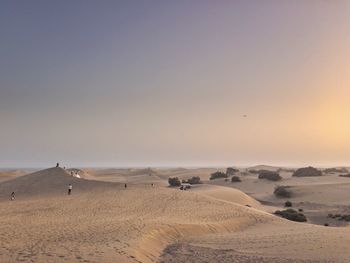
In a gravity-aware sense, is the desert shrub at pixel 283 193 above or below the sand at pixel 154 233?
above

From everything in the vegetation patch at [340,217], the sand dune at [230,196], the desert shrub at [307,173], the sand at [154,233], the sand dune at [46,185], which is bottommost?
the vegetation patch at [340,217]

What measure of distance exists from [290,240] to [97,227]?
978 cm

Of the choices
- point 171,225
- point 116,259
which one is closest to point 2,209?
point 171,225

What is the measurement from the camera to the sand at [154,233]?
17219 millimetres

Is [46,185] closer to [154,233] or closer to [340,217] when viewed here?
[154,233]

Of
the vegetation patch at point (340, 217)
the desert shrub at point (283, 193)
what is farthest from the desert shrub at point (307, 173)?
the vegetation patch at point (340, 217)

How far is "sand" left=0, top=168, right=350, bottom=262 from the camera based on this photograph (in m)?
17.2

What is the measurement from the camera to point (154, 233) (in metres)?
22.3

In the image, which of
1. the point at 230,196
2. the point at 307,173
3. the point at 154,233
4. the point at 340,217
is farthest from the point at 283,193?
the point at 154,233

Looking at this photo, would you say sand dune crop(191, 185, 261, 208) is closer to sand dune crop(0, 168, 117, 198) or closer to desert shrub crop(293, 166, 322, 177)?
sand dune crop(0, 168, 117, 198)

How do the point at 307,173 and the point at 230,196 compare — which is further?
the point at 307,173

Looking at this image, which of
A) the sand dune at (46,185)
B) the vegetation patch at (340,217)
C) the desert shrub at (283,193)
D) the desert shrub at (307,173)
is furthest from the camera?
the desert shrub at (307,173)

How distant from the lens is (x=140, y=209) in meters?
33.5

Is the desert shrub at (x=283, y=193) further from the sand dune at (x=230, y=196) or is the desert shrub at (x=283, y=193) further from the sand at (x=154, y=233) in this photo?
the sand at (x=154, y=233)
